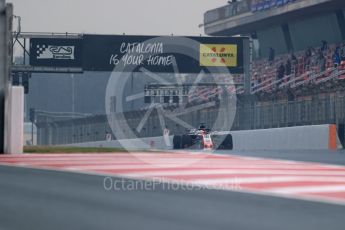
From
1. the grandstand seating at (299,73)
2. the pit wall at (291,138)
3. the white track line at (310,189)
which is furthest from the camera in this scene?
the grandstand seating at (299,73)

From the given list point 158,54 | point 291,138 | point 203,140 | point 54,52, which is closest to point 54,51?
point 54,52

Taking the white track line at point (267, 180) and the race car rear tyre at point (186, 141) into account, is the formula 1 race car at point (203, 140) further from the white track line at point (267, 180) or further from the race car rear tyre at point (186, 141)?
the white track line at point (267, 180)

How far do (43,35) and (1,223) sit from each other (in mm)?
41683

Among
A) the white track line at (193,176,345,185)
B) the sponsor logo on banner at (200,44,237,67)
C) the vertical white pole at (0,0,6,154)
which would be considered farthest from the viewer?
the sponsor logo on banner at (200,44,237,67)

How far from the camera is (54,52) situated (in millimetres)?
46094

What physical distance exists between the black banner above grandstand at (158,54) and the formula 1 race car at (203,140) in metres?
14.8

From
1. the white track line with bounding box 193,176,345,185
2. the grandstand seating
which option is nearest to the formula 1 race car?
the grandstand seating

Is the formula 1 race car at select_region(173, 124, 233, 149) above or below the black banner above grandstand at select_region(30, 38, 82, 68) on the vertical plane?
below

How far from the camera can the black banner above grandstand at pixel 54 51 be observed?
1815 inches

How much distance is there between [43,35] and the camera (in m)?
46.6

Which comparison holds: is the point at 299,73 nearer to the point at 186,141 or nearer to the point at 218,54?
the point at 218,54

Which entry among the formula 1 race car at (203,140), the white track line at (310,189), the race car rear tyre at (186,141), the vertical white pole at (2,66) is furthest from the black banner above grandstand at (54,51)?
the white track line at (310,189)

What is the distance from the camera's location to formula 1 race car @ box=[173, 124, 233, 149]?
29812 mm

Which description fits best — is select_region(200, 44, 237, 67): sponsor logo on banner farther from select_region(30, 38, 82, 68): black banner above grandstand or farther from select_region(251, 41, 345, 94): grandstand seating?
select_region(30, 38, 82, 68): black banner above grandstand
